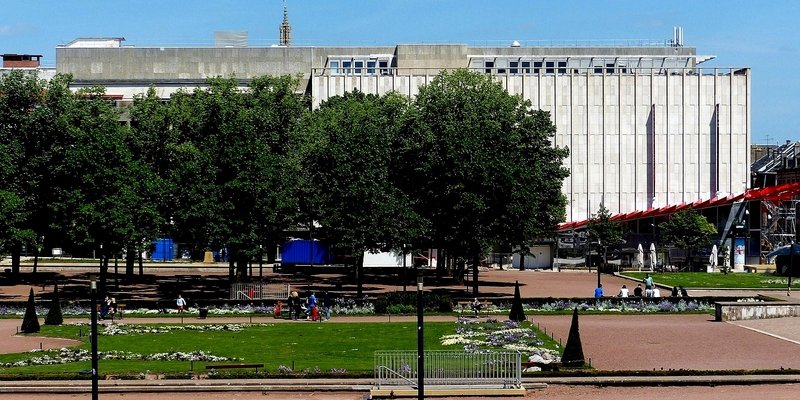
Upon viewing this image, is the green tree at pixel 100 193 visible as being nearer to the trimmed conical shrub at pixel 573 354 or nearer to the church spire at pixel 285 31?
the trimmed conical shrub at pixel 573 354

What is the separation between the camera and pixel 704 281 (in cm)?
8538

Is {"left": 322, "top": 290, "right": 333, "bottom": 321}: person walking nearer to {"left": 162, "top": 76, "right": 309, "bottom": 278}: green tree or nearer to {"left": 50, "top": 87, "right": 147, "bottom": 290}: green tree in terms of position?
{"left": 162, "top": 76, "right": 309, "bottom": 278}: green tree

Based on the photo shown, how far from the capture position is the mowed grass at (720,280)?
8050 centimetres

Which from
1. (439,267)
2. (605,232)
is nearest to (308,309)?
(439,267)

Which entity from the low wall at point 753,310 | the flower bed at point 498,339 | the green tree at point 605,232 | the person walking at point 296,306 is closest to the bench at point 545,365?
the flower bed at point 498,339

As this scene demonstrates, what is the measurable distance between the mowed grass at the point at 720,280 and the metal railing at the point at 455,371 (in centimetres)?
4539

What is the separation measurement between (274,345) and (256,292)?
22.9 meters

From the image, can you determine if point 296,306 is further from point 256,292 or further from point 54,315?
point 54,315

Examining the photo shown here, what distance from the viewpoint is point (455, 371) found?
36.5 metres

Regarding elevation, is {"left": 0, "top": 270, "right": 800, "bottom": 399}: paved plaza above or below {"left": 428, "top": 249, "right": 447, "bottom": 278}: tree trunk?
below

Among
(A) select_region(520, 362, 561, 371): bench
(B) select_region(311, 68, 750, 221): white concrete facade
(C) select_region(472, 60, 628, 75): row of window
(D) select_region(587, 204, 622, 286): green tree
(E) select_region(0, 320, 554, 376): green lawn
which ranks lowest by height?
(E) select_region(0, 320, 554, 376): green lawn

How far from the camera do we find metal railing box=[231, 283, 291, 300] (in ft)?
228

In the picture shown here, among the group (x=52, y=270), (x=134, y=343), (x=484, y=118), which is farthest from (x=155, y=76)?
(x=134, y=343)

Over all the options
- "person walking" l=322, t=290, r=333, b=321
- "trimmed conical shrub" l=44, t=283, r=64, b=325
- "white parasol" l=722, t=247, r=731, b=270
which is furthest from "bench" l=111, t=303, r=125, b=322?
"white parasol" l=722, t=247, r=731, b=270
